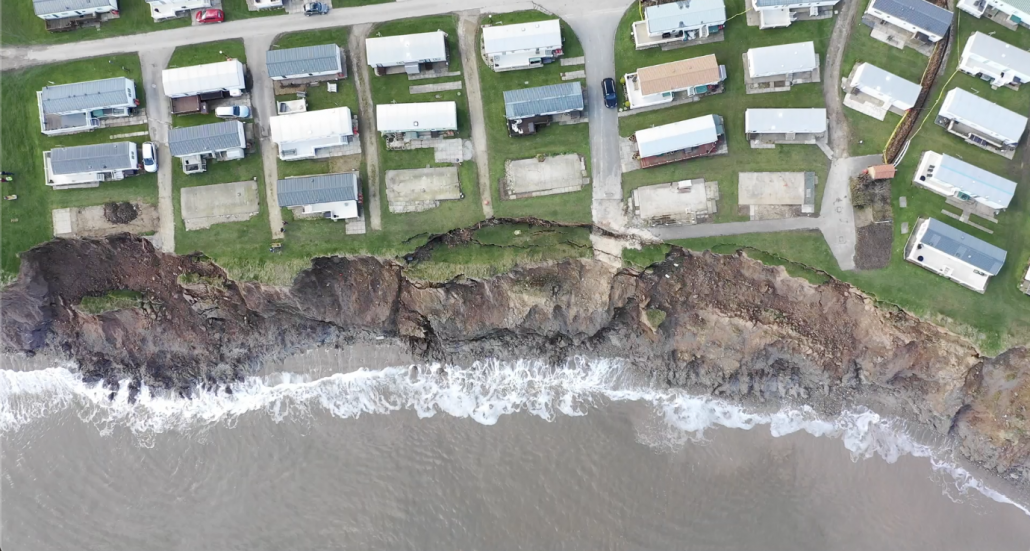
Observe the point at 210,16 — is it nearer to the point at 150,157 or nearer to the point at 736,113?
the point at 150,157

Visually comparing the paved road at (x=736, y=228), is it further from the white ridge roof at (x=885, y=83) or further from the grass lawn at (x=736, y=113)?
the white ridge roof at (x=885, y=83)

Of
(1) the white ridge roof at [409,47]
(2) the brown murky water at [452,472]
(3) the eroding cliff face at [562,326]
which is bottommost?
(2) the brown murky water at [452,472]

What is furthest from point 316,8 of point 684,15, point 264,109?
point 684,15

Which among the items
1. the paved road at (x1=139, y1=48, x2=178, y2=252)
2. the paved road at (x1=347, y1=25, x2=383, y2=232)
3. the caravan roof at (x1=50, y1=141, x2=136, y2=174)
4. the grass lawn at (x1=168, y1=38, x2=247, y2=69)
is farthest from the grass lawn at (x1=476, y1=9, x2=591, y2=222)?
the caravan roof at (x1=50, y1=141, x2=136, y2=174)

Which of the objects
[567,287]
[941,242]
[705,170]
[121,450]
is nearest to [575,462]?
[567,287]

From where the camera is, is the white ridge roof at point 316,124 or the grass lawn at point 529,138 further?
the grass lawn at point 529,138

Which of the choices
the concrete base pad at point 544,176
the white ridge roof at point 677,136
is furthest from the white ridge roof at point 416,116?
the white ridge roof at point 677,136
